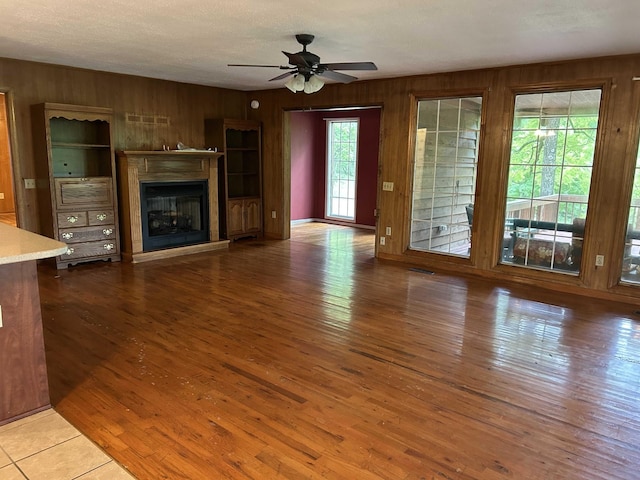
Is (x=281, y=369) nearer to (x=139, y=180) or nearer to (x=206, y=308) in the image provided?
(x=206, y=308)

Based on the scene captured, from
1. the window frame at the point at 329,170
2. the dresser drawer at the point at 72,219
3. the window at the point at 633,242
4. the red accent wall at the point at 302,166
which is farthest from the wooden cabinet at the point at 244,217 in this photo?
the window at the point at 633,242

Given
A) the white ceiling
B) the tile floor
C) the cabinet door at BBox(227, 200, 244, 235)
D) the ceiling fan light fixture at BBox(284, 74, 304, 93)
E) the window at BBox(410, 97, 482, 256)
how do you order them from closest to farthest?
1. the tile floor
2. the white ceiling
3. the ceiling fan light fixture at BBox(284, 74, 304, 93)
4. the window at BBox(410, 97, 482, 256)
5. the cabinet door at BBox(227, 200, 244, 235)

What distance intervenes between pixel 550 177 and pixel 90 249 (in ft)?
18.3

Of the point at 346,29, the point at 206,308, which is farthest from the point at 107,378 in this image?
the point at 346,29

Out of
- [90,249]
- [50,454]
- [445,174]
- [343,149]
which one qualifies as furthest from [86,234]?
[343,149]

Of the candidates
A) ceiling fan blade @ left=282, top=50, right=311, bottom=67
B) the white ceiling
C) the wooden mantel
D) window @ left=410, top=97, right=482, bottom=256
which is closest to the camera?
the white ceiling

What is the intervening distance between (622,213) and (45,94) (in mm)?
6670

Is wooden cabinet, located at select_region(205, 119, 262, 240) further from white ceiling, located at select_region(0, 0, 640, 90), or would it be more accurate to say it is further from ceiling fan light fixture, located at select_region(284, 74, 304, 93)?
ceiling fan light fixture, located at select_region(284, 74, 304, 93)

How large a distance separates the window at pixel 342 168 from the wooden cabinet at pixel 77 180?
506cm

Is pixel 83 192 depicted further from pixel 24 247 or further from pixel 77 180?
pixel 24 247

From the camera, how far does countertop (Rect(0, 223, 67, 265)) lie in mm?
2186

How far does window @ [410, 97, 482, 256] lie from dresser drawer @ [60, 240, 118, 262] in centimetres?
402

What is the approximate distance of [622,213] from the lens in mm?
4664

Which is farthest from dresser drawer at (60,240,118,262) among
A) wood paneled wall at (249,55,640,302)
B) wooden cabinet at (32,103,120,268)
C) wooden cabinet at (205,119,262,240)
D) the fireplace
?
wood paneled wall at (249,55,640,302)
